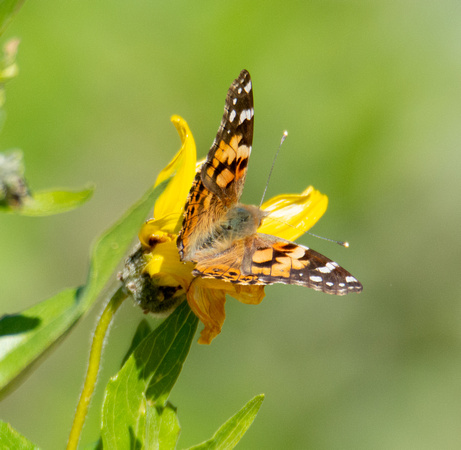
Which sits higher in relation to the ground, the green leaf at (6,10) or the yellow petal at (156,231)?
the green leaf at (6,10)

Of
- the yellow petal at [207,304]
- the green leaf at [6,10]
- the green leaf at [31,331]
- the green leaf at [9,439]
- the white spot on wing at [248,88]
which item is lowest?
the green leaf at [9,439]

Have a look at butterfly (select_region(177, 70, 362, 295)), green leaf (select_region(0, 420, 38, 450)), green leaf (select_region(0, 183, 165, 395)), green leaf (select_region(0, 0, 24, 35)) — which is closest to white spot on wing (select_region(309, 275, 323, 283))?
butterfly (select_region(177, 70, 362, 295))

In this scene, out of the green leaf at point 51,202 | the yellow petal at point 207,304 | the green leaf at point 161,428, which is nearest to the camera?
the green leaf at point 51,202

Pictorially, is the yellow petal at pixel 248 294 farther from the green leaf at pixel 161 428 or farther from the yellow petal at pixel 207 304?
the green leaf at pixel 161 428

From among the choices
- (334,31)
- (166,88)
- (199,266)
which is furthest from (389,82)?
(199,266)

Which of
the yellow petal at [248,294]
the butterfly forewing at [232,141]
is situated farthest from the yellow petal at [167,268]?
the butterfly forewing at [232,141]

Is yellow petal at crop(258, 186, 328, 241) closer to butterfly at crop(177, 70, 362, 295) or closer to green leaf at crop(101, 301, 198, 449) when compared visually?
butterfly at crop(177, 70, 362, 295)
